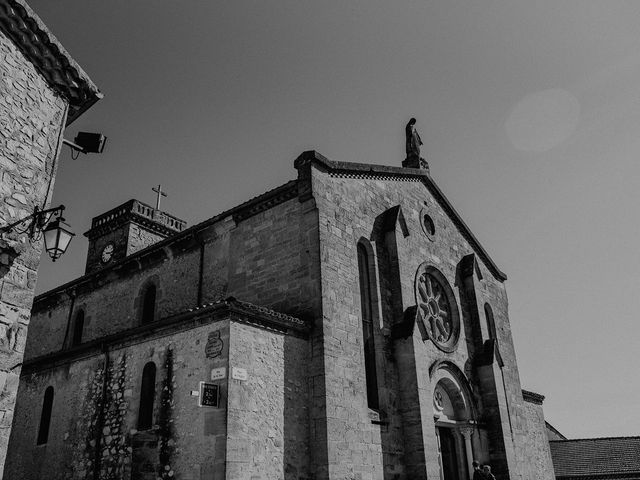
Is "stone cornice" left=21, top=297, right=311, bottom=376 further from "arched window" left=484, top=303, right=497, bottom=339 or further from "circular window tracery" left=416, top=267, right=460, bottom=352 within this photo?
"arched window" left=484, top=303, right=497, bottom=339

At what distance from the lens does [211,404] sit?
35.8ft

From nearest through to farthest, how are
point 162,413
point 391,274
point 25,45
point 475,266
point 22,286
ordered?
point 22,286, point 25,45, point 162,413, point 391,274, point 475,266

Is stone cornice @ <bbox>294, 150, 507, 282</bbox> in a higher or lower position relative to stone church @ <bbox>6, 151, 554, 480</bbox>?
higher

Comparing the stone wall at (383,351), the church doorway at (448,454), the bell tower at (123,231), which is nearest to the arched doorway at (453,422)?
the church doorway at (448,454)

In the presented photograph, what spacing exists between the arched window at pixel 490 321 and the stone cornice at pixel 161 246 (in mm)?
10392

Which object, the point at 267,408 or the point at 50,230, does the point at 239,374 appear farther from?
the point at 50,230

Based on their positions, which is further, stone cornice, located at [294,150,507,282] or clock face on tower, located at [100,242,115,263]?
clock face on tower, located at [100,242,115,263]

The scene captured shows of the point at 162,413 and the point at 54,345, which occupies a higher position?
the point at 54,345

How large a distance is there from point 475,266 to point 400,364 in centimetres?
723

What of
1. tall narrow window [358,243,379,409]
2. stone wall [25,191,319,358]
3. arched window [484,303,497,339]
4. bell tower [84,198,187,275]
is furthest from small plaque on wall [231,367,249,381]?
bell tower [84,198,187,275]

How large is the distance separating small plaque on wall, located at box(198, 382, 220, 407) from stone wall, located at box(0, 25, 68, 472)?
3.99m

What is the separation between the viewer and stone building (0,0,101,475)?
24.3 ft

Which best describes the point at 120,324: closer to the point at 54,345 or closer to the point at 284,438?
the point at 54,345

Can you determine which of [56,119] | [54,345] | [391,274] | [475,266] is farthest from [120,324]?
[475,266]
